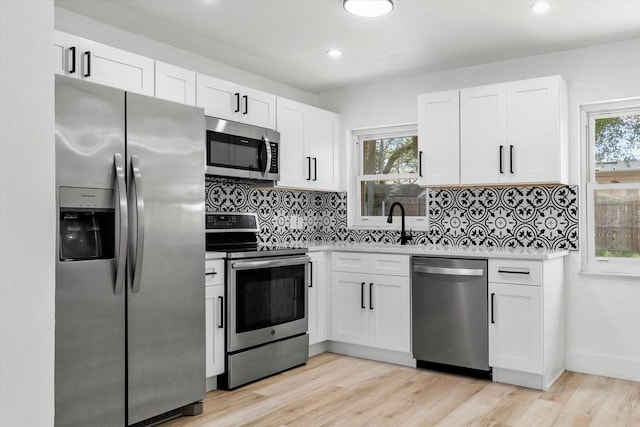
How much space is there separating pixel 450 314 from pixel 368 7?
2.20m

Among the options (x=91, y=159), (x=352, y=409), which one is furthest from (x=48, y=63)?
(x=352, y=409)

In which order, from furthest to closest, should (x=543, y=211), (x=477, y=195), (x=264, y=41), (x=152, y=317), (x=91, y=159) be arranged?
(x=477, y=195) < (x=543, y=211) < (x=264, y=41) < (x=152, y=317) < (x=91, y=159)

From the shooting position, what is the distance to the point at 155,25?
335 cm

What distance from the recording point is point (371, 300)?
13.4 feet

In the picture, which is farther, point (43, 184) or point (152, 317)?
point (152, 317)

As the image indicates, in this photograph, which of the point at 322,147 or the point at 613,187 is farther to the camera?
the point at 322,147

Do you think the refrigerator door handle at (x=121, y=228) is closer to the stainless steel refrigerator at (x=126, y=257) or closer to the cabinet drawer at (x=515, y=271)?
the stainless steel refrigerator at (x=126, y=257)

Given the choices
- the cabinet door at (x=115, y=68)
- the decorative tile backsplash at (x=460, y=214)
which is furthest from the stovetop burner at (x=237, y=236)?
the cabinet door at (x=115, y=68)

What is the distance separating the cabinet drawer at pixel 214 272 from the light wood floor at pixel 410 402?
0.73 m

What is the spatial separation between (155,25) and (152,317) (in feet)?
6.41

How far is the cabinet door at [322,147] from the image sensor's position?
4551mm

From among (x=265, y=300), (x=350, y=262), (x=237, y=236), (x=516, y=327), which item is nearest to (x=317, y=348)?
(x=350, y=262)

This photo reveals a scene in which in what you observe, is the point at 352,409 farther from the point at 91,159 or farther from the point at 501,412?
the point at 91,159

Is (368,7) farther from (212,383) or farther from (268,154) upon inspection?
(212,383)
